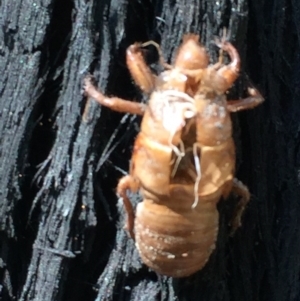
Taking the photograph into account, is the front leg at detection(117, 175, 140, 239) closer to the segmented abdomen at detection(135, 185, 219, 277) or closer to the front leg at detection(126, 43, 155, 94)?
the segmented abdomen at detection(135, 185, 219, 277)

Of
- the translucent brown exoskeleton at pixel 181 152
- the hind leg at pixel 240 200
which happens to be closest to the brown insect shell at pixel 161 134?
the translucent brown exoskeleton at pixel 181 152

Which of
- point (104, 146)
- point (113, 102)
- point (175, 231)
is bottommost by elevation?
point (175, 231)

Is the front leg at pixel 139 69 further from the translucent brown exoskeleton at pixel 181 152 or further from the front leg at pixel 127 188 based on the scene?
the front leg at pixel 127 188

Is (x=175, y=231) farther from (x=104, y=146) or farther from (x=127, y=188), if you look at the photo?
(x=104, y=146)

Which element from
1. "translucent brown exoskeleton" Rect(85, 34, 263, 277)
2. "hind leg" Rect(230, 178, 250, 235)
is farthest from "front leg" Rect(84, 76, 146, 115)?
"hind leg" Rect(230, 178, 250, 235)

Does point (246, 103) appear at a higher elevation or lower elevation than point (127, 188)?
higher

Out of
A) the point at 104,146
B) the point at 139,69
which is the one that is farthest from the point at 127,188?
the point at 139,69
